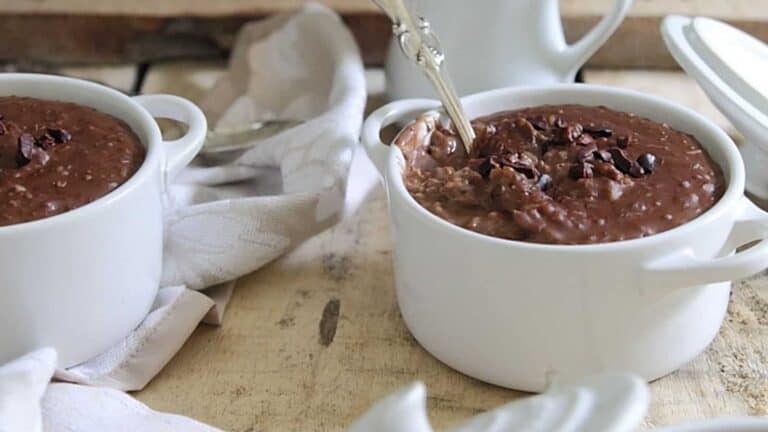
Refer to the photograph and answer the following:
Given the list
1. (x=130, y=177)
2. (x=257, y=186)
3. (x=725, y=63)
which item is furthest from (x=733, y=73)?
(x=130, y=177)

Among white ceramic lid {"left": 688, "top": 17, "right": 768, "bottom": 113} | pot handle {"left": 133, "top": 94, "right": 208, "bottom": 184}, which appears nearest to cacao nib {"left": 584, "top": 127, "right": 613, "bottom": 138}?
white ceramic lid {"left": 688, "top": 17, "right": 768, "bottom": 113}

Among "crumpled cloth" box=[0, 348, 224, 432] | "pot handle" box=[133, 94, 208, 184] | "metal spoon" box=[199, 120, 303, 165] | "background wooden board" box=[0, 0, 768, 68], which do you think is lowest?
"background wooden board" box=[0, 0, 768, 68]

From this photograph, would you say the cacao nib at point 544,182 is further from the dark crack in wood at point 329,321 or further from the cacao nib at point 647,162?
the dark crack in wood at point 329,321

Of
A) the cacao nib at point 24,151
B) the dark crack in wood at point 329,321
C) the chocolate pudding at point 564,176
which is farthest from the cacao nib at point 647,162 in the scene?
the cacao nib at point 24,151

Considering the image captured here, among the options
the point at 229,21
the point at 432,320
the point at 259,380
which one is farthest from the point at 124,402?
the point at 229,21

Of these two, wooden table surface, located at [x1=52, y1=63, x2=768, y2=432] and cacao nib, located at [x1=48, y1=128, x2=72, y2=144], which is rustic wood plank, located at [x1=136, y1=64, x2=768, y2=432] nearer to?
wooden table surface, located at [x1=52, y1=63, x2=768, y2=432]

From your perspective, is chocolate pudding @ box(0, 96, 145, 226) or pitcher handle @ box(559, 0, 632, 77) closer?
chocolate pudding @ box(0, 96, 145, 226)

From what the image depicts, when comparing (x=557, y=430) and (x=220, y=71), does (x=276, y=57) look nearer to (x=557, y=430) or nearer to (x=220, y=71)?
(x=220, y=71)
